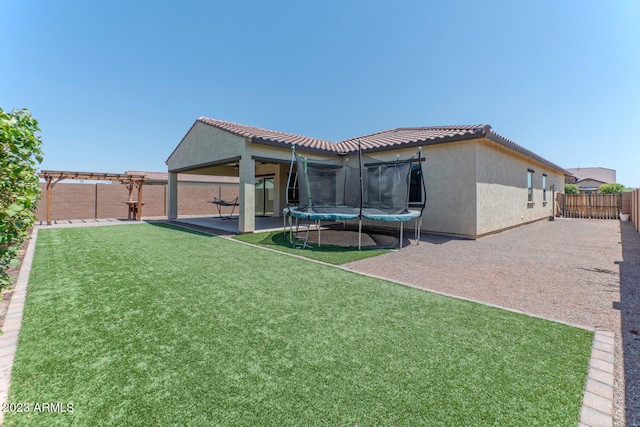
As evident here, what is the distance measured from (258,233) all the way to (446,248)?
5227 millimetres

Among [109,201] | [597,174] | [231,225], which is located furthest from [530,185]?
[597,174]

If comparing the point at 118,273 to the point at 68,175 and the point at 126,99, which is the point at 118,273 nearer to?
the point at 68,175

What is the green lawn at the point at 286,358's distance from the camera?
1.45m

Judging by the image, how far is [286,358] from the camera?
1939 mm

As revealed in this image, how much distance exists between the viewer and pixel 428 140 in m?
7.96

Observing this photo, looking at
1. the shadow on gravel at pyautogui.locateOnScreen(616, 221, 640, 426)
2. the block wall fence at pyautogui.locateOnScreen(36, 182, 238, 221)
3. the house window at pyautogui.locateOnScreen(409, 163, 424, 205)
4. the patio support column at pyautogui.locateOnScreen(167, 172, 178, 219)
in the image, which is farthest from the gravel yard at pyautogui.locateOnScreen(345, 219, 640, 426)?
the block wall fence at pyautogui.locateOnScreen(36, 182, 238, 221)

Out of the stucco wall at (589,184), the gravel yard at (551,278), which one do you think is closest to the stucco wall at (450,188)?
the gravel yard at (551,278)

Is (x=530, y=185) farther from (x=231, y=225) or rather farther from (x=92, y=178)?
(x=92, y=178)

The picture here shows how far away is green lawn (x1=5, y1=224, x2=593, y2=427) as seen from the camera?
145 centimetres

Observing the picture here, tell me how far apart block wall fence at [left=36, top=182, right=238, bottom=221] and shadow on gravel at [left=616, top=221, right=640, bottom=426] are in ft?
55.4

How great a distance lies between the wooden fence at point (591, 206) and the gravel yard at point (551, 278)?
974 centimetres

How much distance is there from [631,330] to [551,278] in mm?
1677

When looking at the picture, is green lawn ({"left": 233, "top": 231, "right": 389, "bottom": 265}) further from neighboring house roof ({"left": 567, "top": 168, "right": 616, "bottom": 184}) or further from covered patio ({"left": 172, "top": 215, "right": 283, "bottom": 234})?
neighboring house roof ({"left": 567, "top": 168, "right": 616, "bottom": 184})

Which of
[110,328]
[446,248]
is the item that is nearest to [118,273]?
[110,328]
